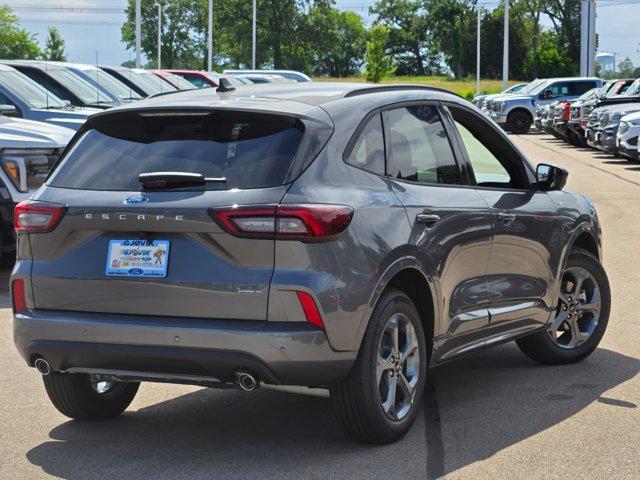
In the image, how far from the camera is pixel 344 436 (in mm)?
5816

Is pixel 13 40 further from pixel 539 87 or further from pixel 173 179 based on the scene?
pixel 173 179

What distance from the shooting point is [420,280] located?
5.86m

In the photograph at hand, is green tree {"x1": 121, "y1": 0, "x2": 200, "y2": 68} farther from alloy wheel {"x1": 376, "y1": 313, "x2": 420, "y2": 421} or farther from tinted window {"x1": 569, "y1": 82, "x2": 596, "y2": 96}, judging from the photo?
alloy wheel {"x1": 376, "y1": 313, "x2": 420, "y2": 421}

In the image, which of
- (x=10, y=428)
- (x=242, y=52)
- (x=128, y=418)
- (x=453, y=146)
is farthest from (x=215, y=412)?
(x=242, y=52)

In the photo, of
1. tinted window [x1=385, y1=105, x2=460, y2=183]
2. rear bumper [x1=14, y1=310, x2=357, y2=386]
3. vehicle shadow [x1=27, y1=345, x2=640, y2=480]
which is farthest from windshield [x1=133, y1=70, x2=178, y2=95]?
rear bumper [x1=14, y1=310, x2=357, y2=386]

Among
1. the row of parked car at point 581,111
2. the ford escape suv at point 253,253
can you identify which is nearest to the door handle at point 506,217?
the ford escape suv at point 253,253

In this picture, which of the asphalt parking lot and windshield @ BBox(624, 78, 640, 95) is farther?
windshield @ BBox(624, 78, 640, 95)

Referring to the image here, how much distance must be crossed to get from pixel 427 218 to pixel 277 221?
3.41 feet

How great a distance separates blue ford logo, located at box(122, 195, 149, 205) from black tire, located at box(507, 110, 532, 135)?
1589 inches

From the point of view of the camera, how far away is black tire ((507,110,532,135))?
44906 mm

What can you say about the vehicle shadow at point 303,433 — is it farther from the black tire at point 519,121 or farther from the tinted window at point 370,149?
the black tire at point 519,121

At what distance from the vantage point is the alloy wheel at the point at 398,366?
5586 millimetres

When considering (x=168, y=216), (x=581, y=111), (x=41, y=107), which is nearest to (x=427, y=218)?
(x=168, y=216)

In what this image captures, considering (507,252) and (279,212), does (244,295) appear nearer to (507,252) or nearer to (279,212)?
(279,212)
